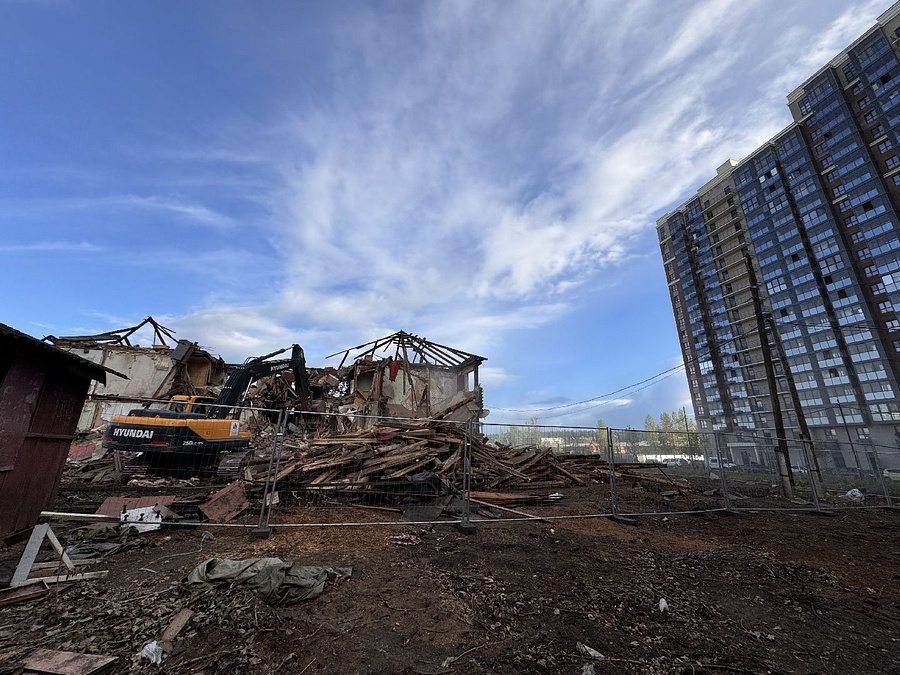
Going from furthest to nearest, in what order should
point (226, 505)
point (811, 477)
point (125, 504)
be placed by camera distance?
1. point (811, 477)
2. point (226, 505)
3. point (125, 504)

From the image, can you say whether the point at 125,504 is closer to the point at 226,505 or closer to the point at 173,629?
the point at 226,505

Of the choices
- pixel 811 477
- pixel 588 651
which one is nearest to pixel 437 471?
pixel 588 651

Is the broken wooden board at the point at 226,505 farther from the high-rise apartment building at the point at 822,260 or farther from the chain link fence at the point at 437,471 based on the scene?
the high-rise apartment building at the point at 822,260

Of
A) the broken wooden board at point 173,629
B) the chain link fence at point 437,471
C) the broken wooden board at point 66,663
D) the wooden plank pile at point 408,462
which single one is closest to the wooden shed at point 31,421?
the chain link fence at point 437,471

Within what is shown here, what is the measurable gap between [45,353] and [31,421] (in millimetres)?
1176

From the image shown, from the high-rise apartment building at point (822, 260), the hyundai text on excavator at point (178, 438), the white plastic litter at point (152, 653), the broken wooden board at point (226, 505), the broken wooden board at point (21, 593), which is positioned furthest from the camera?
the high-rise apartment building at point (822, 260)

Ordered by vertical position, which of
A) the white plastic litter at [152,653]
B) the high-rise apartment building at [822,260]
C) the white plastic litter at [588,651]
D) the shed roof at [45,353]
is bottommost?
the white plastic litter at [588,651]

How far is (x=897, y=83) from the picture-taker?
49.7 meters

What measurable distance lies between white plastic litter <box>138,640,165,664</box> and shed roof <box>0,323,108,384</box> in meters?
5.67

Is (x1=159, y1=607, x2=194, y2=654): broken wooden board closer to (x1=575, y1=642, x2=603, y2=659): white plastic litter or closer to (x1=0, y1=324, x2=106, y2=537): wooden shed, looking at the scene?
(x1=575, y1=642, x2=603, y2=659): white plastic litter

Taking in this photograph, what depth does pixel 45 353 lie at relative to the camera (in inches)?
253

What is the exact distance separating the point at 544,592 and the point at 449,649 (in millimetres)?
1668

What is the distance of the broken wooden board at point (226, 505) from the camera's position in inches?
281

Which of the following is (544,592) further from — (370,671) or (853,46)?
(853,46)
